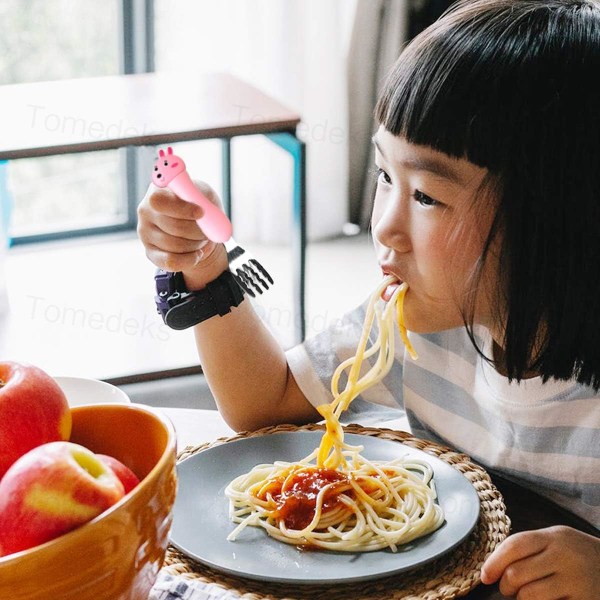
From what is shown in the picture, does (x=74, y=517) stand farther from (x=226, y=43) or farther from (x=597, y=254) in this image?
(x=226, y=43)

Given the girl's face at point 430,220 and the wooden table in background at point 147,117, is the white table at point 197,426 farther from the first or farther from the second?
the wooden table in background at point 147,117

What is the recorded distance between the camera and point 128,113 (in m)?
2.43

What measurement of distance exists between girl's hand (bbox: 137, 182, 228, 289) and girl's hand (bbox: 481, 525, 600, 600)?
0.46 meters

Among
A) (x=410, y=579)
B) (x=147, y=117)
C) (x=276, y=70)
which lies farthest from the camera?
(x=276, y=70)

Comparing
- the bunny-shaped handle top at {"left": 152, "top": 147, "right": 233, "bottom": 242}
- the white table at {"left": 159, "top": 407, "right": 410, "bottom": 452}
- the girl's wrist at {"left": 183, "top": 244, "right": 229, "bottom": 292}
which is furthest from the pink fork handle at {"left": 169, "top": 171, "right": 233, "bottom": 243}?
the white table at {"left": 159, "top": 407, "right": 410, "bottom": 452}

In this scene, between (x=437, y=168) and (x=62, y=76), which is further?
(x=62, y=76)

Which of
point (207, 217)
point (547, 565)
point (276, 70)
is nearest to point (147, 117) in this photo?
point (276, 70)

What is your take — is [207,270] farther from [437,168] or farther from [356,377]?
[437,168]

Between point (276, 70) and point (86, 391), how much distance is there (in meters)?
2.57

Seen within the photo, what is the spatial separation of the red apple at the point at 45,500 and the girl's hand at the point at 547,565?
35 centimetres

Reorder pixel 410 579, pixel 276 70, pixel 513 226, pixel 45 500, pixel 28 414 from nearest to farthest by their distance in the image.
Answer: pixel 45 500 < pixel 28 414 < pixel 410 579 < pixel 513 226 < pixel 276 70

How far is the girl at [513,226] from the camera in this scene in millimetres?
932

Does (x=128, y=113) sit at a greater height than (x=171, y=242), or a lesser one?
lesser

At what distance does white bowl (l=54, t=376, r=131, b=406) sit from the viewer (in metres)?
1.01
